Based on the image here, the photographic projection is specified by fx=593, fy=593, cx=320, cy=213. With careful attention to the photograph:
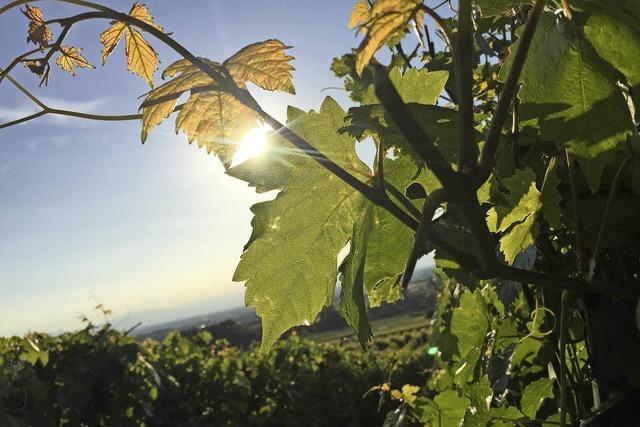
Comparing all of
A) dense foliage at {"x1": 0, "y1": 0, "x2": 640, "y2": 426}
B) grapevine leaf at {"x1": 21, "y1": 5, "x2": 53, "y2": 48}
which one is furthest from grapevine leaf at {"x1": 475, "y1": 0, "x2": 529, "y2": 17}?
grapevine leaf at {"x1": 21, "y1": 5, "x2": 53, "y2": 48}

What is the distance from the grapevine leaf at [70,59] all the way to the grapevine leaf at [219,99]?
0.25 m

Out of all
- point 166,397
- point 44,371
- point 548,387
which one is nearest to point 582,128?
point 548,387

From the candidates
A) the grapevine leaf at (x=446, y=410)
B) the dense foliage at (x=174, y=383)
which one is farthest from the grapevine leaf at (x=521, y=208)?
the dense foliage at (x=174, y=383)

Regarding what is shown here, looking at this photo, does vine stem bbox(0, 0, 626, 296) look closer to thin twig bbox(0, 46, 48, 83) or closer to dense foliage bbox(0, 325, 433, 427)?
thin twig bbox(0, 46, 48, 83)

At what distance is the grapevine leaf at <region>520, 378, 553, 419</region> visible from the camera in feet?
4.78

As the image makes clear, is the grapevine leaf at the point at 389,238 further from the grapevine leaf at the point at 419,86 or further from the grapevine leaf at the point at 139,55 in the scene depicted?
the grapevine leaf at the point at 139,55

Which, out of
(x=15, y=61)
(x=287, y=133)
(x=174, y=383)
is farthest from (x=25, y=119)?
(x=174, y=383)

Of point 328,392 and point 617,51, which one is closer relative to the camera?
point 617,51

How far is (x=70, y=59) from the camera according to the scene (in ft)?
3.33

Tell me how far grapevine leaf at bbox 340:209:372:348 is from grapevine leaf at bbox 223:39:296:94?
0.93 ft

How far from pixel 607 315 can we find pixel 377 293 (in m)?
0.41

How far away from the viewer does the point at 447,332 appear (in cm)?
189

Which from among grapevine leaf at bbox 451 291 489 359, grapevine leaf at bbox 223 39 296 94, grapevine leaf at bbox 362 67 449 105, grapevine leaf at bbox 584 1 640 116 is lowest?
grapevine leaf at bbox 451 291 489 359

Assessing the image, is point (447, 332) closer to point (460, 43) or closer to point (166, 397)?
point (460, 43)
